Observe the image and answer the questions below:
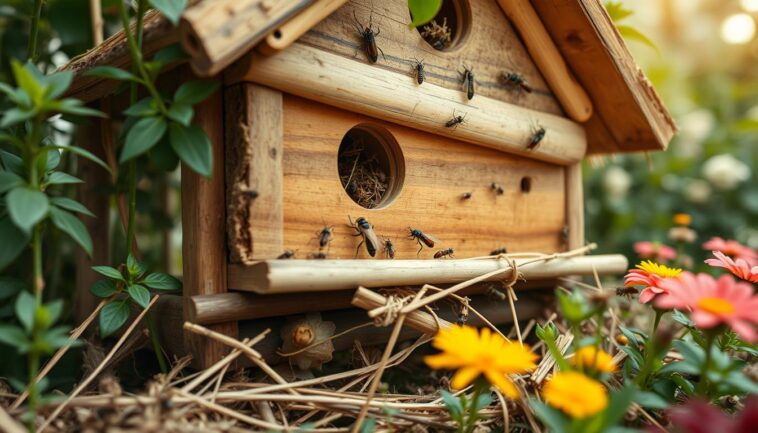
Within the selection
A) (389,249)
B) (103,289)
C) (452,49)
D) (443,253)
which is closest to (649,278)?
(443,253)

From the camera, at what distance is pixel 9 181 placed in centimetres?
117

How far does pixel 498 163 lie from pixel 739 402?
3.02 ft

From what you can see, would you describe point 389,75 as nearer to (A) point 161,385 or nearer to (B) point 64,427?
(A) point 161,385

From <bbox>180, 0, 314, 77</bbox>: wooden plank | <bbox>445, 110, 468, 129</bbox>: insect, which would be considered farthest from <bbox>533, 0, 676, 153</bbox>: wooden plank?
<bbox>180, 0, 314, 77</bbox>: wooden plank

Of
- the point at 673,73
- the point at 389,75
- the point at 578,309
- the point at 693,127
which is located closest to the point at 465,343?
the point at 578,309

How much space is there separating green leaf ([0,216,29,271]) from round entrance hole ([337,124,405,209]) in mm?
767

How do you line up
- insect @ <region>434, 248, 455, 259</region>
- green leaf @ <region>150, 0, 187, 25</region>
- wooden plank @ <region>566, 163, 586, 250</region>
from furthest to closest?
wooden plank @ <region>566, 163, 586, 250</region> < insect @ <region>434, 248, 455, 259</region> < green leaf @ <region>150, 0, 187, 25</region>

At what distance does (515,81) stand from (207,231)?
1.08m

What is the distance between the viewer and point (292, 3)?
4.07 ft

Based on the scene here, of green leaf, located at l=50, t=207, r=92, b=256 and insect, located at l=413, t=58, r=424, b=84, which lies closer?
green leaf, located at l=50, t=207, r=92, b=256

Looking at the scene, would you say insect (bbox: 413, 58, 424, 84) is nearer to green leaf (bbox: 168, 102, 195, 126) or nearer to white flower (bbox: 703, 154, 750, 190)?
green leaf (bbox: 168, 102, 195, 126)

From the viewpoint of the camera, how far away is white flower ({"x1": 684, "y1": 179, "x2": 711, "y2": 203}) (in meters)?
3.60

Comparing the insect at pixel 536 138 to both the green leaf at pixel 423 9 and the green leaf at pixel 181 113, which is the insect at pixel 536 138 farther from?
the green leaf at pixel 181 113

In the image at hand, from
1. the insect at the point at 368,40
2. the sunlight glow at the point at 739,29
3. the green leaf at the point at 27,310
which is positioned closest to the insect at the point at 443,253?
the insect at the point at 368,40
